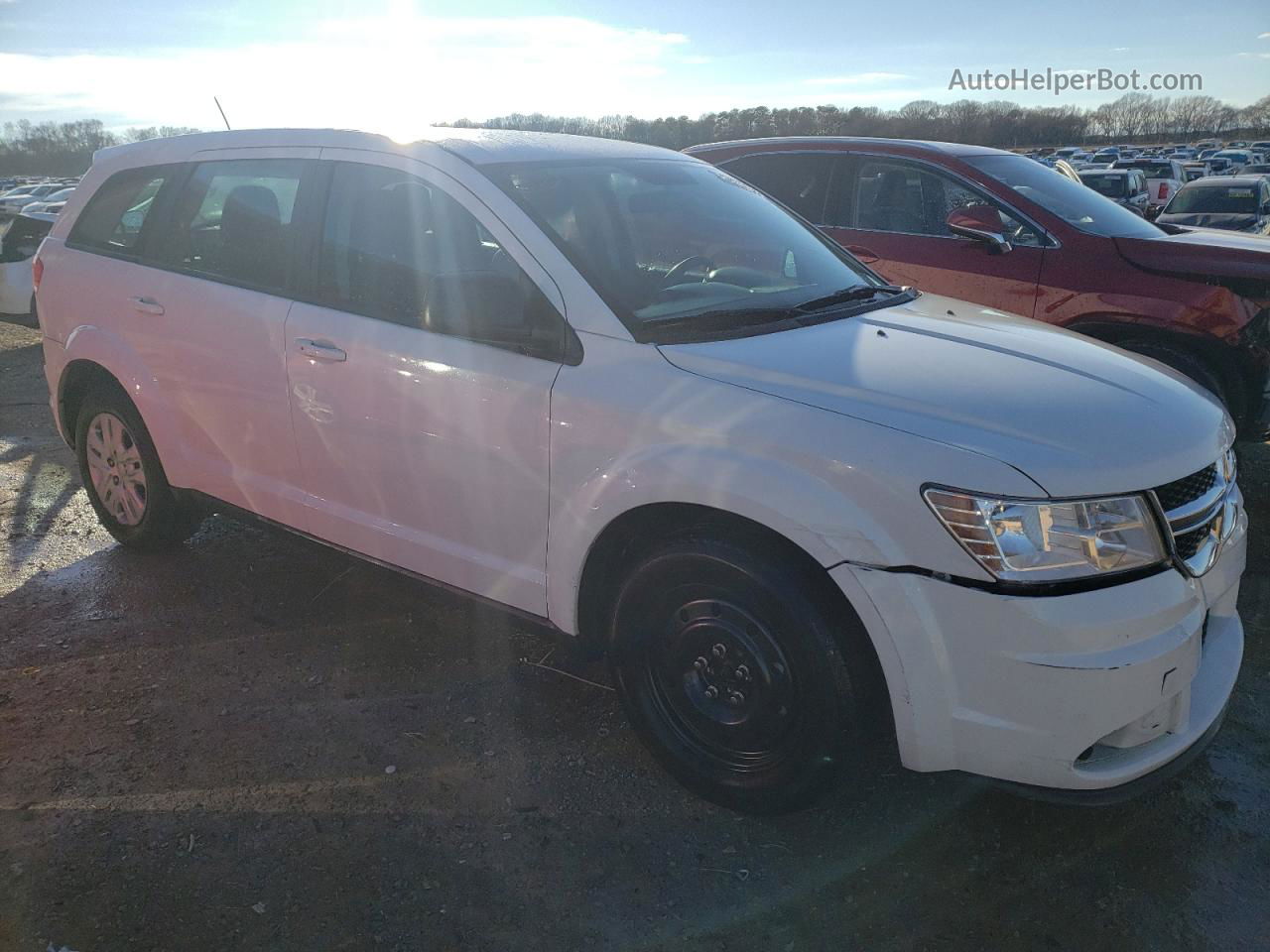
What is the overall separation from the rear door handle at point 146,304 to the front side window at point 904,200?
403cm

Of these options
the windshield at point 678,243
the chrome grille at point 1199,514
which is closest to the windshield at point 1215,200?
the windshield at point 678,243

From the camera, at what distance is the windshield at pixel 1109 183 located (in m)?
18.5

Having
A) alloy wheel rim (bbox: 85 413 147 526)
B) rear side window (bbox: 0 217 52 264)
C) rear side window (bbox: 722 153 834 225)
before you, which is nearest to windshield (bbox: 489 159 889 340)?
alloy wheel rim (bbox: 85 413 147 526)

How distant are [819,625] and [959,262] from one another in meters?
3.97

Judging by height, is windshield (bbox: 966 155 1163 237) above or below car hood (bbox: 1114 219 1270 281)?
above

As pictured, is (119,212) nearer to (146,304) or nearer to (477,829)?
(146,304)

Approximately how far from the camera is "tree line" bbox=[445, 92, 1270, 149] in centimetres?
880

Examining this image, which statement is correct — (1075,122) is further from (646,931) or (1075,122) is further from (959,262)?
(646,931)

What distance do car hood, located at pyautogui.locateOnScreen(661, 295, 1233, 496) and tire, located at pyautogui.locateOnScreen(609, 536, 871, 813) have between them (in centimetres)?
47

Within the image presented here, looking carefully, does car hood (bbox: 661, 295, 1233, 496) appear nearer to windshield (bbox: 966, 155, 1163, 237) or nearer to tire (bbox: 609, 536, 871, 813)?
tire (bbox: 609, 536, 871, 813)

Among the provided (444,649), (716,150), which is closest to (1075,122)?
(716,150)

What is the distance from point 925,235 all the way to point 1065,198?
82 centimetres

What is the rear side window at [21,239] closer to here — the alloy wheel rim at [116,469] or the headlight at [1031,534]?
the alloy wheel rim at [116,469]

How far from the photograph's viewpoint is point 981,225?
553cm
